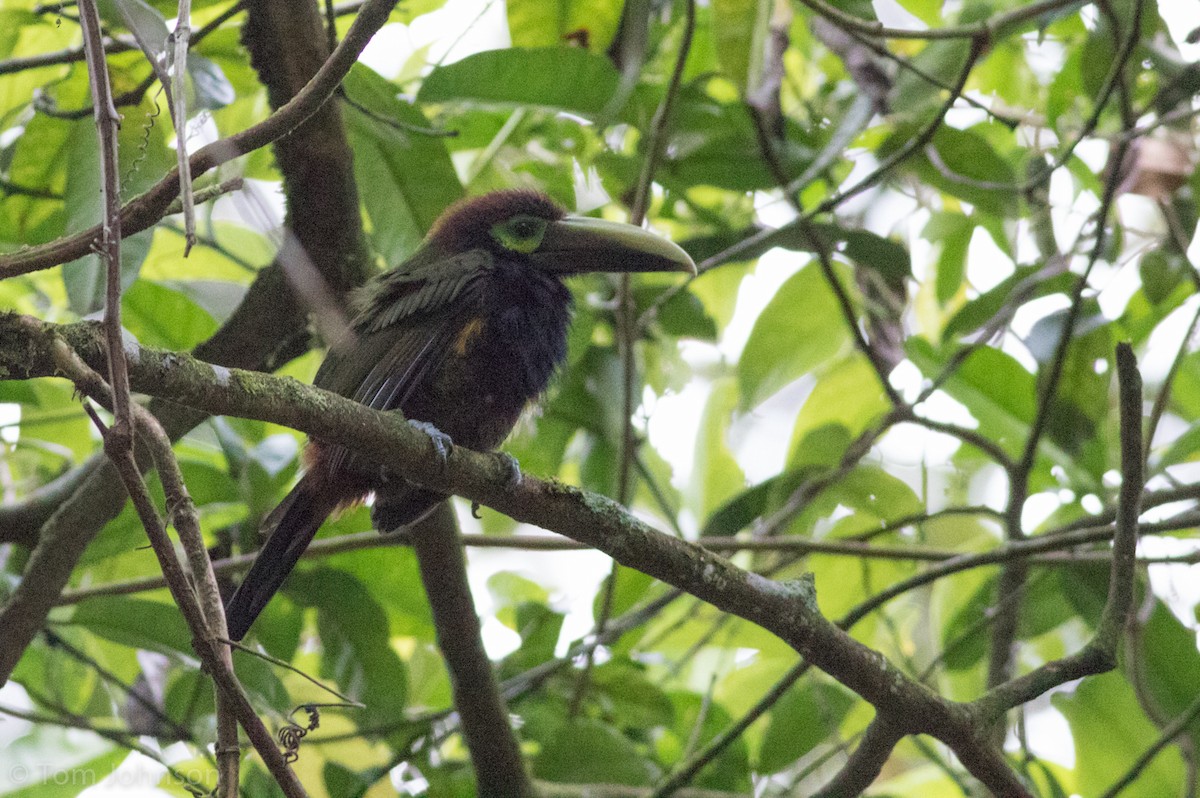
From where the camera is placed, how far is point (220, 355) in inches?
98.3

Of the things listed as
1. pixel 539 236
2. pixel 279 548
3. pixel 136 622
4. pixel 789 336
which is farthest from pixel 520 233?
pixel 136 622

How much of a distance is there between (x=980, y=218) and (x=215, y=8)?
2013 millimetres

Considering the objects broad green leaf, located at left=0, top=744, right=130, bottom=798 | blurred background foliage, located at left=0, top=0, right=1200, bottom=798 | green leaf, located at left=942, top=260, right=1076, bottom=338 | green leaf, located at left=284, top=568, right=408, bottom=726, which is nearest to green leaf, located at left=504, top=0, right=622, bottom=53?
blurred background foliage, located at left=0, top=0, right=1200, bottom=798

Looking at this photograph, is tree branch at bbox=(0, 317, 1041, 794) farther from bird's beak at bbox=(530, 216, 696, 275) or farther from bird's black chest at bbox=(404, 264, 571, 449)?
bird's beak at bbox=(530, 216, 696, 275)

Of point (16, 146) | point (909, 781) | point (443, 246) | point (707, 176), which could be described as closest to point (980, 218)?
point (707, 176)

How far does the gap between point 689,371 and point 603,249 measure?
812 mm

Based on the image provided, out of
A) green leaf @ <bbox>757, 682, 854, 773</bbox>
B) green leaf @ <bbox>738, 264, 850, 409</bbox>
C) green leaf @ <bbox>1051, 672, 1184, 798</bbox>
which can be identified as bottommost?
green leaf @ <bbox>1051, 672, 1184, 798</bbox>

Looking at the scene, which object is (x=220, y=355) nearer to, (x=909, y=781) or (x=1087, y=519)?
(x=1087, y=519)

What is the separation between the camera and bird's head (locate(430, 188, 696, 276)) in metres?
2.59

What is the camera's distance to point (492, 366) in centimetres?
238

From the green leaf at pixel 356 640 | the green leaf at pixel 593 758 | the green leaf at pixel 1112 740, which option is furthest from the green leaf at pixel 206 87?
Result: the green leaf at pixel 1112 740

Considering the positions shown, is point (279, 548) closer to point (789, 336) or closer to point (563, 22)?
point (563, 22)

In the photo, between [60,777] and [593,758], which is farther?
[593,758]

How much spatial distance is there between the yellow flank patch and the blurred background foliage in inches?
16.1
